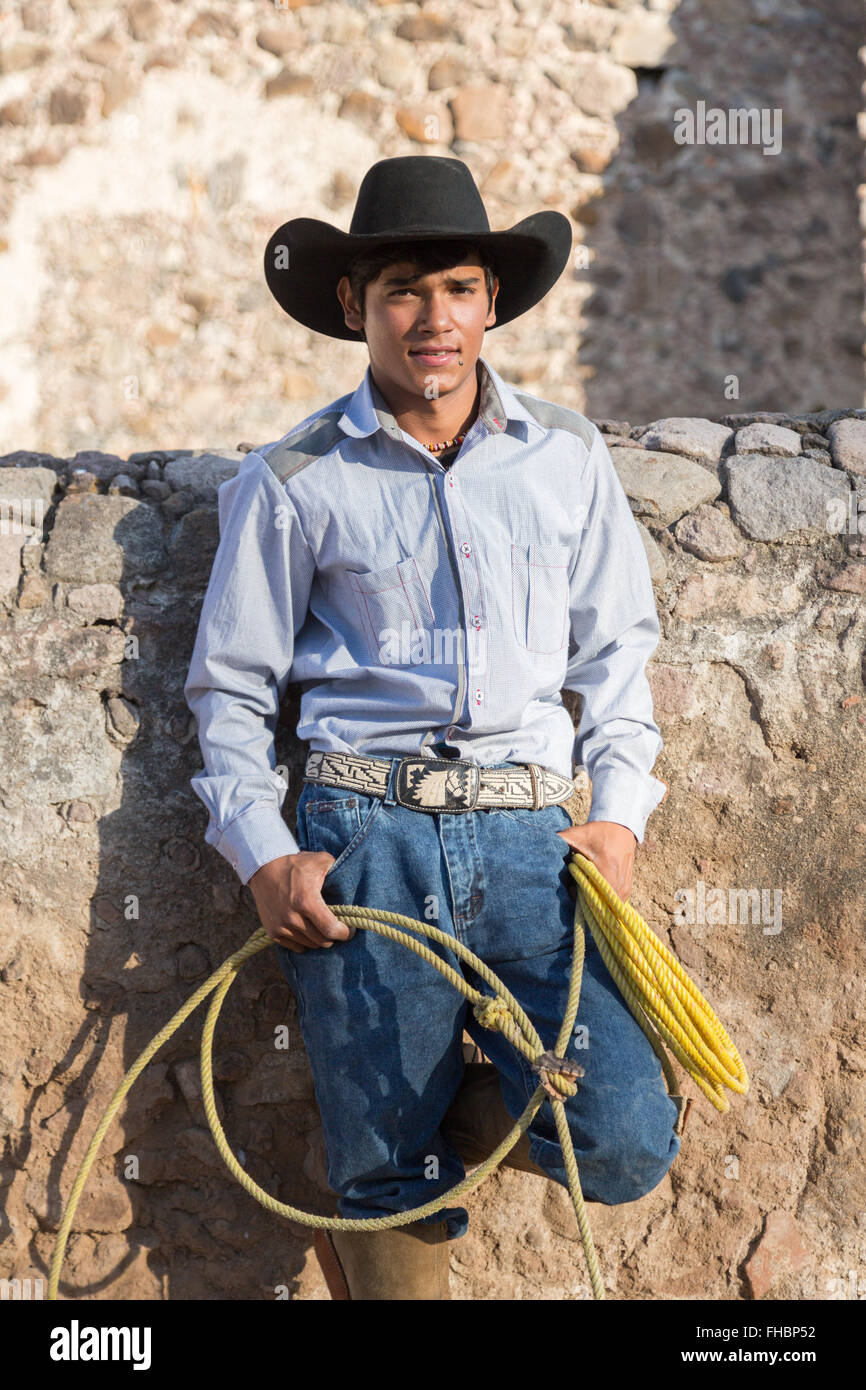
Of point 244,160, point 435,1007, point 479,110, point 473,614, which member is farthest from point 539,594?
point 479,110

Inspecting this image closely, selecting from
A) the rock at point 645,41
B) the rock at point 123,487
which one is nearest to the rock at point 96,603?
the rock at point 123,487

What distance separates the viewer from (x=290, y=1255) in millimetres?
2287

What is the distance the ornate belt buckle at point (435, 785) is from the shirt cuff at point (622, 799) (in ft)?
0.74

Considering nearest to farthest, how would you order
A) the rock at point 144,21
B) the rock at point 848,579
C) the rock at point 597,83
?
1. the rock at point 848,579
2. the rock at point 144,21
3. the rock at point 597,83

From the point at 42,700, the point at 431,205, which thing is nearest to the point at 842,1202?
the point at 42,700

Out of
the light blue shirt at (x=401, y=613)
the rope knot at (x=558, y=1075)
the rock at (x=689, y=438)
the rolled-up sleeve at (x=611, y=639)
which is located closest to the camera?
the rope knot at (x=558, y=1075)

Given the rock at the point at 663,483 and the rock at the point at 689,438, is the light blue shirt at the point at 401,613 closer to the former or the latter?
the rock at the point at 663,483

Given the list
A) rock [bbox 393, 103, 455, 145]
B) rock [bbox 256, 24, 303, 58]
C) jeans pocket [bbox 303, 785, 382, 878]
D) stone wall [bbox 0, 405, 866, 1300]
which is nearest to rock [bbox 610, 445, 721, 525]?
stone wall [bbox 0, 405, 866, 1300]

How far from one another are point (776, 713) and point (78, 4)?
4.49m

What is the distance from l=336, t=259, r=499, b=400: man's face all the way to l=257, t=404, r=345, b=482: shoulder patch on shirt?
129mm

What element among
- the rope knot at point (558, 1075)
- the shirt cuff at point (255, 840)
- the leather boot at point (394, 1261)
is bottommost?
the leather boot at point (394, 1261)

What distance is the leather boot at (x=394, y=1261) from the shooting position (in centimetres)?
192

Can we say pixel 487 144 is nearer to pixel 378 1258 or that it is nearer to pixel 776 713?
pixel 776 713

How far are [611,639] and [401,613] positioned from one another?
388 mm
